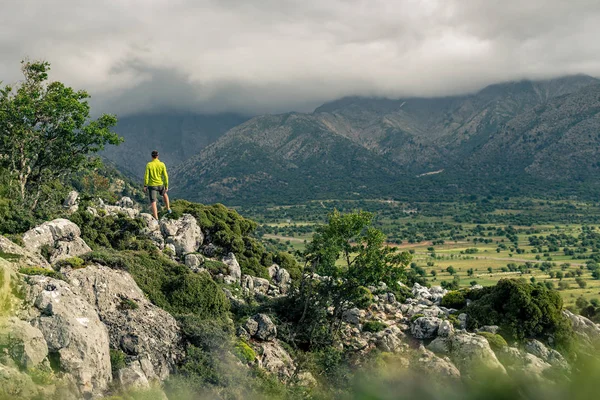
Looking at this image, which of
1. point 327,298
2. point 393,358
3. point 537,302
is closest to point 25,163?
point 327,298

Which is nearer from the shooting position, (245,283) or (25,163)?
(25,163)

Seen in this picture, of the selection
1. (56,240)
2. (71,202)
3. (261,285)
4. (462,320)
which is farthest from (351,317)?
(71,202)

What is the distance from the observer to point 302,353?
28.3 m

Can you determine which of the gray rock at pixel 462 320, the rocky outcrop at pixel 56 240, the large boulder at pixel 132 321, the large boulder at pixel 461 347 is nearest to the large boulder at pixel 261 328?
the large boulder at pixel 132 321

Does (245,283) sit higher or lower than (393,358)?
higher

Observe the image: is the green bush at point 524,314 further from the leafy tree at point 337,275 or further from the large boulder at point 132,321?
the large boulder at point 132,321

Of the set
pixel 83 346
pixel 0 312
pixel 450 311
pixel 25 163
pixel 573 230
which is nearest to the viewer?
pixel 0 312

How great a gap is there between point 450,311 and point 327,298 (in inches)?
438

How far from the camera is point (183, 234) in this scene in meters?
39.4

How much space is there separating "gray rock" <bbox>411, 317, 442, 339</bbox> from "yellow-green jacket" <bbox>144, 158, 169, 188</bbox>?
19.8 meters

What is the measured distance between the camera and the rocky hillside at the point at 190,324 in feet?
62.2

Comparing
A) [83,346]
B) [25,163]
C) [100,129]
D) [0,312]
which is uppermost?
[100,129]

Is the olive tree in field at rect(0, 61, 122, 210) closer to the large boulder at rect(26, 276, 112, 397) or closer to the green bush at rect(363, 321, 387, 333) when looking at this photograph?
the large boulder at rect(26, 276, 112, 397)

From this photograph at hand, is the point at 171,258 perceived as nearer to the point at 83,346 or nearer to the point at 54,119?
the point at 54,119
